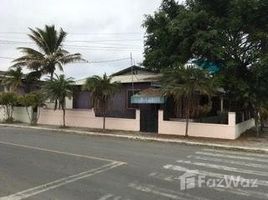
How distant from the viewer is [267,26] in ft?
74.8

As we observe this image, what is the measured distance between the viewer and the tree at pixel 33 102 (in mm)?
29906

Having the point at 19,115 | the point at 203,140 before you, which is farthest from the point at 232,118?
the point at 19,115

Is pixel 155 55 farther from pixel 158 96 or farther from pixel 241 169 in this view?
pixel 241 169

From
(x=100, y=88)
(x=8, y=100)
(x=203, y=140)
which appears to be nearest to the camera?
(x=203, y=140)

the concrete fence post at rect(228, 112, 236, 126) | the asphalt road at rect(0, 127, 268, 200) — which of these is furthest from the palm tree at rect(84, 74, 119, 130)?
the asphalt road at rect(0, 127, 268, 200)

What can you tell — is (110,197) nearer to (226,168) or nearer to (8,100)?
(226,168)

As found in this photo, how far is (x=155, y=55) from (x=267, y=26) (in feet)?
23.2

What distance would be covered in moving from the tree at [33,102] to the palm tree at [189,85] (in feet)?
37.8

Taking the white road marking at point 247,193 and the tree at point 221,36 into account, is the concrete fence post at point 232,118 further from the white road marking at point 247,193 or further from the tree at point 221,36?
the white road marking at point 247,193

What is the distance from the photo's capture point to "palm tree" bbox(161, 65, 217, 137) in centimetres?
2084

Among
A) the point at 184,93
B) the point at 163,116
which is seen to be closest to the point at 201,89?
the point at 184,93

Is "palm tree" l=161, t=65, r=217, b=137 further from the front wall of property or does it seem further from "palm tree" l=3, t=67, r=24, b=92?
"palm tree" l=3, t=67, r=24, b=92

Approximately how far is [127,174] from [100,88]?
553 inches

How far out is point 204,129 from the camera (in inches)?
849
